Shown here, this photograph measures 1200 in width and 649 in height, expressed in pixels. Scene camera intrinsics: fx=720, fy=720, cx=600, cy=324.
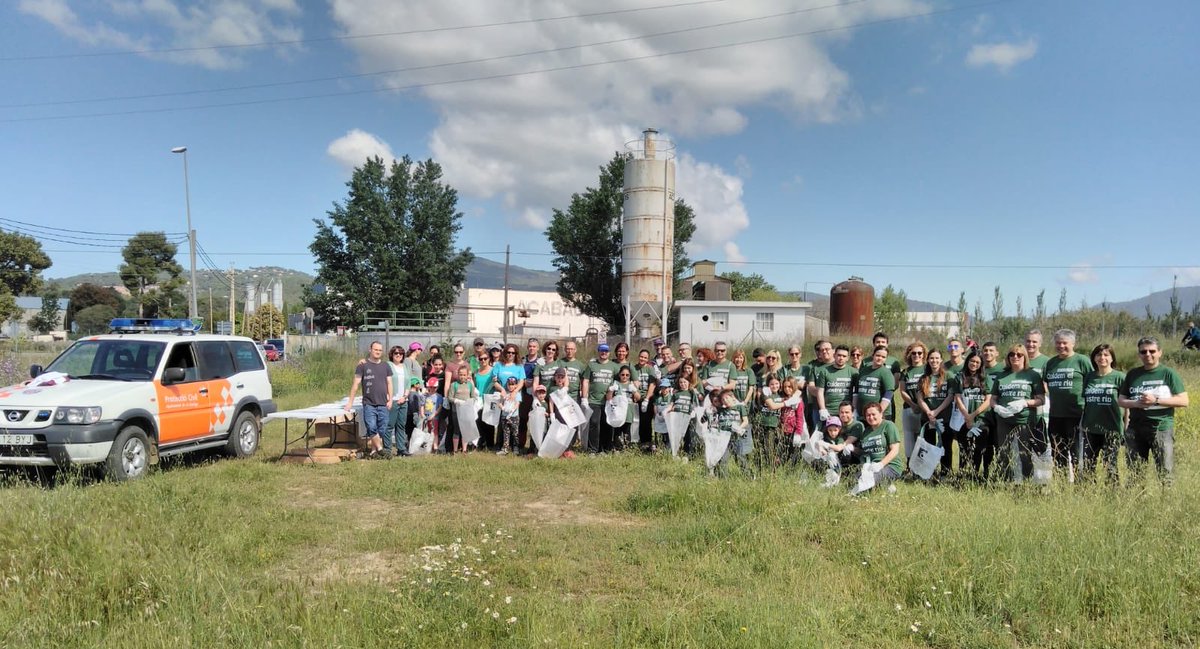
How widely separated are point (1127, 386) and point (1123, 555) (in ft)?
8.48

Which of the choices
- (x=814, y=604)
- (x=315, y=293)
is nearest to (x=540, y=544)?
(x=814, y=604)

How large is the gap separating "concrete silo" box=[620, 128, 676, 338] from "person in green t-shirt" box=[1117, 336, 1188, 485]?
30.0 m

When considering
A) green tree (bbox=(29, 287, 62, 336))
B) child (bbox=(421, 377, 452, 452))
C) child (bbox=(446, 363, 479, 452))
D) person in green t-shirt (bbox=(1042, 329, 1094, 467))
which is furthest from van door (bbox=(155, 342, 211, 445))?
green tree (bbox=(29, 287, 62, 336))

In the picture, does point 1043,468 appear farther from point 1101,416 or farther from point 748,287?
point 748,287

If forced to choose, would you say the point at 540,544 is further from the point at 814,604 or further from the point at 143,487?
the point at 143,487

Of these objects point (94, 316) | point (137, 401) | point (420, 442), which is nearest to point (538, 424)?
point (420, 442)

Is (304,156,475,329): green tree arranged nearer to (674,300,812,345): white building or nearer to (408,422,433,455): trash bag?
(674,300,812,345): white building

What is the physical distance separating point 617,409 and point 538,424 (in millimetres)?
1124

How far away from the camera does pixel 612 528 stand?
6.39 metres

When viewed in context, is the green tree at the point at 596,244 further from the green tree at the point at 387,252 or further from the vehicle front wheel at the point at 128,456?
the vehicle front wheel at the point at 128,456

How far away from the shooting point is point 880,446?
7324 mm

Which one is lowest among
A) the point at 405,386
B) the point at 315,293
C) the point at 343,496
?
the point at 343,496

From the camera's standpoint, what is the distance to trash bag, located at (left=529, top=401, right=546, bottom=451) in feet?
32.9

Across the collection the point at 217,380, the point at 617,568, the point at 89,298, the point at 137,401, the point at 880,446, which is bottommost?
the point at 617,568
